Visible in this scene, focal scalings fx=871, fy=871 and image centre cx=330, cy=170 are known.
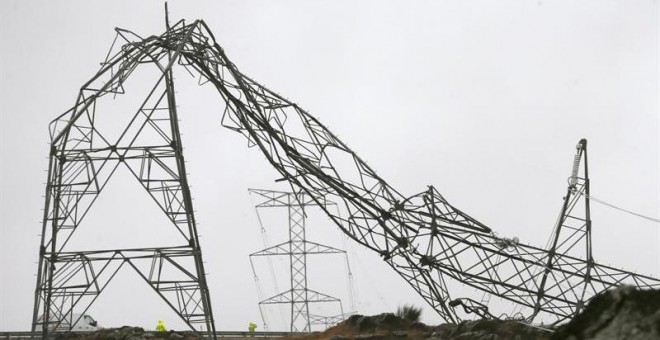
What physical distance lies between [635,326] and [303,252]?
113ft

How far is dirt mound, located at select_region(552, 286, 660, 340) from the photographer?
11.1m

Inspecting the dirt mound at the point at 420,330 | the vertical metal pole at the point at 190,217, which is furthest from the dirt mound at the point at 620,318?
the vertical metal pole at the point at 190,217

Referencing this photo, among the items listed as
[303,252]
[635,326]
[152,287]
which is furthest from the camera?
[303,252]

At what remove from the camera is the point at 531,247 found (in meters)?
26.2

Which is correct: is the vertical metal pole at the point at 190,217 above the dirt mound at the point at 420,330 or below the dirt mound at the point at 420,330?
above

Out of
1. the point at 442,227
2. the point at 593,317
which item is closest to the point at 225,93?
the point at 442,227

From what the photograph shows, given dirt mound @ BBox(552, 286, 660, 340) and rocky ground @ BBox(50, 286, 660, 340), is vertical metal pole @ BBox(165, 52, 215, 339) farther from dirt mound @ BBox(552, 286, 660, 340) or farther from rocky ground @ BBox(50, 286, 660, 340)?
dirt mound @ BBox(552, 286, 660, 340)

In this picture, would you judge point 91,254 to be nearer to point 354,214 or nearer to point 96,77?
point 96,77

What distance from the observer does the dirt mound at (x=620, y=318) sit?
36.3ft

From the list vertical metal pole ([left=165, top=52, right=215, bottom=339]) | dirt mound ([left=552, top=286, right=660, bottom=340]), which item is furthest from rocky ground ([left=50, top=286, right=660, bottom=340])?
vertical metal pole ([left=165, top=52, right=215, bottom=339])

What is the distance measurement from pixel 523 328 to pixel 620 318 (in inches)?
535

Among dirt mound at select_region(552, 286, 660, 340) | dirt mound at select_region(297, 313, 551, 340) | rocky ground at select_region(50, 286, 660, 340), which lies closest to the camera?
dirt mound at select_region(552, 286, 660, 340)

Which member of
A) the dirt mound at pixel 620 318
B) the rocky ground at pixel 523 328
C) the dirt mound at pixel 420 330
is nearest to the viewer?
the dirt mound at pixel 620 318

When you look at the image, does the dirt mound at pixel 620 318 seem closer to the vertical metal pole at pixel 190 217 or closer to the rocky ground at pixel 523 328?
the rocky ground at pixel 523 328
